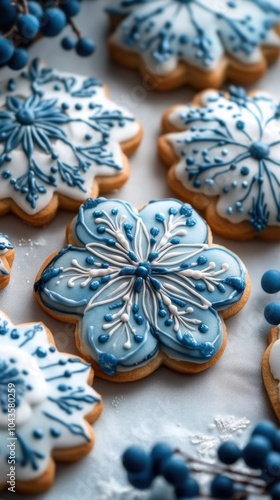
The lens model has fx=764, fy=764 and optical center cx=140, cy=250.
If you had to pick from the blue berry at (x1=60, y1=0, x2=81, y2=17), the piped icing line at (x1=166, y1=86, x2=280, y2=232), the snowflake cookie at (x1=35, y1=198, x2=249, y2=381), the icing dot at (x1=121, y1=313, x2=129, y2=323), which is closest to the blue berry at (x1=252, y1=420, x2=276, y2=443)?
the snowflake cookie at (x1=35, y1=198, x2=249, y2=381)

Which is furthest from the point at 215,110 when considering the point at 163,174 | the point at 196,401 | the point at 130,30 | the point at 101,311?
the point at 196,401

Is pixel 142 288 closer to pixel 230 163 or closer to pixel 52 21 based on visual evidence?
pixel 230 163

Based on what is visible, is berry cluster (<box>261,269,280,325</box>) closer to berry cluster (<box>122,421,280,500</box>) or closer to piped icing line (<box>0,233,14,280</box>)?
berry cluster (<box>122,421,280,500</box>)

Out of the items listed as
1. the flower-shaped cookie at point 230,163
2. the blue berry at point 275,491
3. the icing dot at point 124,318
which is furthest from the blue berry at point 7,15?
the blue berry at point 275,491

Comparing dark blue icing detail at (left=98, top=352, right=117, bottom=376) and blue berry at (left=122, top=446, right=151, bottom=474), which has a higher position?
blue berry at (left=122, top=446, right=151, bottom=474)

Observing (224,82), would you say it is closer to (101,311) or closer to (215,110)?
(215,110)

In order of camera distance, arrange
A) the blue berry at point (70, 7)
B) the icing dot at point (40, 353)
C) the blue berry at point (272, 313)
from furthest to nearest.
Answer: the blue berry at point (70, 7) → the blue berry at point (272, 313) → the icing dot at point (40, 353)

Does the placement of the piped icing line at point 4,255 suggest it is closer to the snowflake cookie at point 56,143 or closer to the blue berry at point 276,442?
the snowflake cookie at point 56,143

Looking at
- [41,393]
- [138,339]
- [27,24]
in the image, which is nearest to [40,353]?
[41,393]
